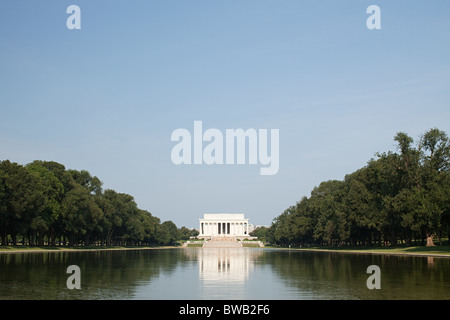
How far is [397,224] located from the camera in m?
79.7

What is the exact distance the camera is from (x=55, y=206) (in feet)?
288

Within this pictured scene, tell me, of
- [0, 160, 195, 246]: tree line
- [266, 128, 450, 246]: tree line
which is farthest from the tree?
[266, 128, 450, 246]: tree line

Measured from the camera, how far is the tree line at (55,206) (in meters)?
76.8

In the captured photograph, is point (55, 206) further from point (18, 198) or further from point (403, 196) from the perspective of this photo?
point (403, 196)

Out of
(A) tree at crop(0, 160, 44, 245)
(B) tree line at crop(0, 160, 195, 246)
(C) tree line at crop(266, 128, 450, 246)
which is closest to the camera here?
(C) tree line at crop(266, 128, 450, 246)

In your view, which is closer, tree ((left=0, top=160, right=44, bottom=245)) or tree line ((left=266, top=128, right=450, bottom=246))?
tree line ((left=266, top=128, right=450, bottom=246))

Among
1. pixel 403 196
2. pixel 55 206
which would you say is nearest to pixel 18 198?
pixel 55 206

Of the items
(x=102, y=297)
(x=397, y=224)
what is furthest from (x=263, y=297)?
(x=397, y=224)

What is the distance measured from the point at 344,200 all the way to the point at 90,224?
54.4 m

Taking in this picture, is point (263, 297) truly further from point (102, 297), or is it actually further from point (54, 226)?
point (54, 226)

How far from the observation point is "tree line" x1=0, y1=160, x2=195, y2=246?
252ft

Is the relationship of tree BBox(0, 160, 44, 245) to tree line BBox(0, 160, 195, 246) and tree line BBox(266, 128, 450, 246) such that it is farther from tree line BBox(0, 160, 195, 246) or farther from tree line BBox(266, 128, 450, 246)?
tree line BBox(266, 128, 450, 246)

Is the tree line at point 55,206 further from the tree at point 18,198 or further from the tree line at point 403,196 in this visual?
the tree line at point 403,196

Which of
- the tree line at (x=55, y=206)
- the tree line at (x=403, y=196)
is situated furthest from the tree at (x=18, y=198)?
the tree line at (x=403, y=196)
